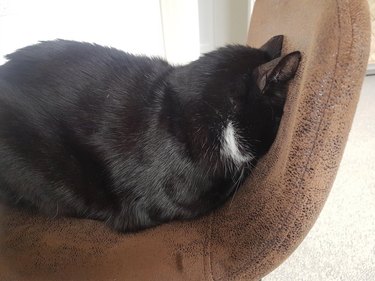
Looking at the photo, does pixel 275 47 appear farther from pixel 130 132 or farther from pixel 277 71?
pixel 130 132

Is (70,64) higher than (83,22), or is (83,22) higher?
(70,64)

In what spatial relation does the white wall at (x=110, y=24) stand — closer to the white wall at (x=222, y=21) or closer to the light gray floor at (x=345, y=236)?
the white wall at (x=222, y=21)

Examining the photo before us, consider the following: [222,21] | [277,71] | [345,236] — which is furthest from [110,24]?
[345,236]

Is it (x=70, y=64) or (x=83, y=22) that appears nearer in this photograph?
(x=70, y=64)

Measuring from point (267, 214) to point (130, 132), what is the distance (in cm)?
28

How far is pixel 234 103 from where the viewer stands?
57 centimetres

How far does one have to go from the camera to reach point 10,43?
1.22 meters

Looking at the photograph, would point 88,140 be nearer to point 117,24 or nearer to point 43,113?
point 43,113

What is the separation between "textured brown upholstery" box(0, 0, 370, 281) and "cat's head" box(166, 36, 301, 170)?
0.06 meters

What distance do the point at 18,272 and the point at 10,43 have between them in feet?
3.01

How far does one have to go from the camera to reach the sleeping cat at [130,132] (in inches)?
22.9

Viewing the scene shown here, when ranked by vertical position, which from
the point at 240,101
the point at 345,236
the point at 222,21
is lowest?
the point at 345,236

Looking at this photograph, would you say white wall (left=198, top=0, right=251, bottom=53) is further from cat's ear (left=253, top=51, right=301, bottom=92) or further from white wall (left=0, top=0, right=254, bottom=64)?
cat's ear (left=253, top=51, right=301, bottom=92)

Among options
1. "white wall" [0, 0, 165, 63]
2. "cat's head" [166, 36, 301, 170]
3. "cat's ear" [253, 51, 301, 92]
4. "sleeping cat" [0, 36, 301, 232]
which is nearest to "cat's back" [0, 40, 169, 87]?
"sleeping cat" [0, 36, 301, 232]
